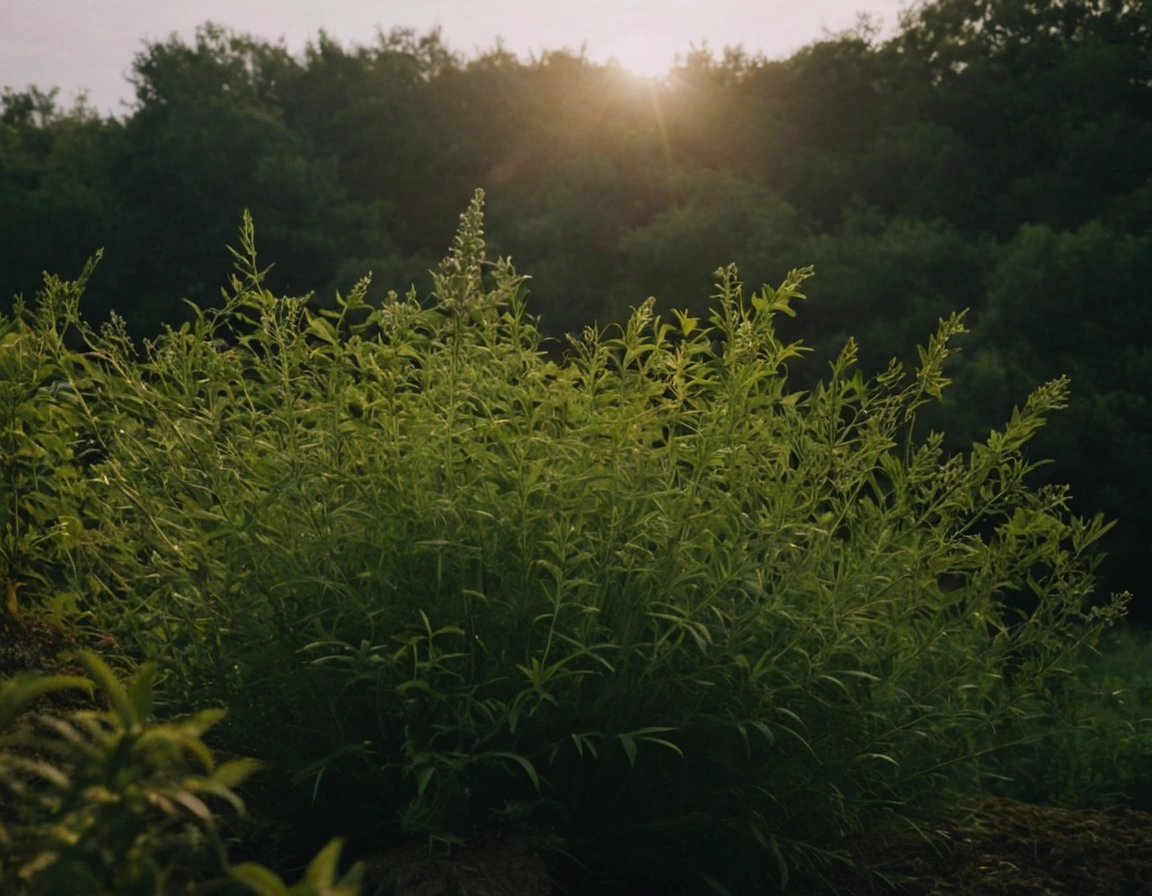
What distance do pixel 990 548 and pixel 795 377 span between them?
14550 mm

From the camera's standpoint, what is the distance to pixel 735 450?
3.31 meters

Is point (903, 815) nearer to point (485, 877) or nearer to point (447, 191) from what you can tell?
point (485, 877)

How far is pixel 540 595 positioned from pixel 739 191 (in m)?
18.7

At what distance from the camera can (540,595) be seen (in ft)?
10.3

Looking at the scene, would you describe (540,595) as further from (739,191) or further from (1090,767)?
(739,191)

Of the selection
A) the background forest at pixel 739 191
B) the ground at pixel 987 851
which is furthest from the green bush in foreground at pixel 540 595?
the background forest at pixel 739 191

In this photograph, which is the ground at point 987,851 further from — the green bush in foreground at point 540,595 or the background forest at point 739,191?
the background forest at point 739,191

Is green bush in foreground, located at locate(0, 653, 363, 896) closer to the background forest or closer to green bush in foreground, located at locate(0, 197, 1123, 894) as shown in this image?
green bush in foreground, located at locate(0, 197, 1123, 894)

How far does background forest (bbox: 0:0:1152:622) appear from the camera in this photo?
1449 centimetres

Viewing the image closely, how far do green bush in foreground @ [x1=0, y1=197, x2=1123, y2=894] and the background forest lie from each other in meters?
10.1

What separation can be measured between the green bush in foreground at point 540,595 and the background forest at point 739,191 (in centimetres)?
1013

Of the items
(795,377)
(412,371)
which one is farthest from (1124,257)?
(412,371)

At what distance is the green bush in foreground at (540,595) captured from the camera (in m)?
3.07

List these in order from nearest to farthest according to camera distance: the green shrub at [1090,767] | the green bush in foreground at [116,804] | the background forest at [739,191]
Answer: the green bush in foreground at [116,804] < the green shrub at [1090,767] < the background forest at [739,191]
